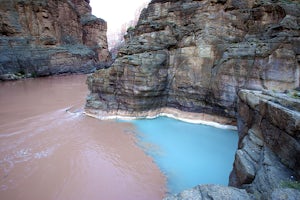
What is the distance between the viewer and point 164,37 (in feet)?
31.5

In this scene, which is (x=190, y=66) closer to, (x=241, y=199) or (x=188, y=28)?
(x=188, y=28)

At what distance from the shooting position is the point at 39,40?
82.5ft

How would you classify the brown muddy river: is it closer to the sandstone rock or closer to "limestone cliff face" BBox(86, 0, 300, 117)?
"limestone cliff face" BBox(86, 0, 300, 117)

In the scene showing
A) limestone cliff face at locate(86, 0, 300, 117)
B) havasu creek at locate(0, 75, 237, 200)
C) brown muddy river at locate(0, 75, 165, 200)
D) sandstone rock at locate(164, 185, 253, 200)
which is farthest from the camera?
limestone cliff face at locate(86, 0, 300, 117)

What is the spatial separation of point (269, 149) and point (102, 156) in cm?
472

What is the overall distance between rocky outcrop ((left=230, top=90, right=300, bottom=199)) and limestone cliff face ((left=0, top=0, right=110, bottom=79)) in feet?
81.2

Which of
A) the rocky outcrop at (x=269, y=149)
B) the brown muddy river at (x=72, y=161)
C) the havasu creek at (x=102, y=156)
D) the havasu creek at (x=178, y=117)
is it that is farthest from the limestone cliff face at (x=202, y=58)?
the rocky outcrop at (x=269, y=149)

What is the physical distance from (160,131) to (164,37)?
15.6ft

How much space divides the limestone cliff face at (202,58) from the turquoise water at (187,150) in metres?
1.17

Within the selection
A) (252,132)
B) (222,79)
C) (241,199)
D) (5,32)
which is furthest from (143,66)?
(5,32)

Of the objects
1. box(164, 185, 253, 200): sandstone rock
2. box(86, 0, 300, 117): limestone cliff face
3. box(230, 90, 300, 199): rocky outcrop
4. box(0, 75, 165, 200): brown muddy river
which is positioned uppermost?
box(86, 0, 300, 117): limestone cliff face

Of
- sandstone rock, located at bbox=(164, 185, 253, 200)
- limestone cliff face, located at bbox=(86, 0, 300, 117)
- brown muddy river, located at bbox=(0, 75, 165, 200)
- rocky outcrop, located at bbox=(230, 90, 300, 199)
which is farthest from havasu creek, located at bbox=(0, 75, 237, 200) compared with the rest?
sandstone rock, located at bbox=(164, 185, 253, 200)

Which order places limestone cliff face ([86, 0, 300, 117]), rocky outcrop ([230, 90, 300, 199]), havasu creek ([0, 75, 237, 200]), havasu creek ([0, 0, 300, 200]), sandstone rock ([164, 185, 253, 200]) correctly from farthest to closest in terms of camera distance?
limestone cliff face ([86, 0, 300, 117]), havasu creek ([0, 75, 237, 200]), havasu creek ([0, 0, 300, 200]), rocky outcrop ([230, 90, 300, 199]), sandstone rock ([164, 185, 253, 200])

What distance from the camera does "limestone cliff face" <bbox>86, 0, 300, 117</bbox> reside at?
7.27 metres
